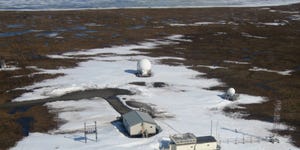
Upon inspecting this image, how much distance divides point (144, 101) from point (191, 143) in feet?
44.5

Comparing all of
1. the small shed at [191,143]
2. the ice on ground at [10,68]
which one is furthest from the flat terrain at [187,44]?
the small shed at [191,143]

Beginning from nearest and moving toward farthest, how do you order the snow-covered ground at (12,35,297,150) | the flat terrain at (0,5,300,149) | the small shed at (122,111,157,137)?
the snow-covered ground at (12,35,297,150)
the small shed at (122,111,157,137)
the flat terrain at (0,5,300,149)

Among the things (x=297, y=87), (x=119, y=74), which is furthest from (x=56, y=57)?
(x=297, y=87)

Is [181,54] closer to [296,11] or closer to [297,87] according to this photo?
[297,87]

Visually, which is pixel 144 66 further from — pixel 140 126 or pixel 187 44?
pixel 187 44

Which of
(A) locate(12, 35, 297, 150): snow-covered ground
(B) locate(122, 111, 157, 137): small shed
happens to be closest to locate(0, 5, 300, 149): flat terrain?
(A) locate(12, 35, 297, 150): snow-covered ground

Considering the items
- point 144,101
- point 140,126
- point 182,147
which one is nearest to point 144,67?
point 144,101

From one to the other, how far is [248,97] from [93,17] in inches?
2916

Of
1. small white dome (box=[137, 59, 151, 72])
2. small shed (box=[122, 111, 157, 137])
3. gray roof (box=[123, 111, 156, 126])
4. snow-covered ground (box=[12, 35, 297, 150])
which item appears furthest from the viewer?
small white dome (box=[137, 59, 151, 72])

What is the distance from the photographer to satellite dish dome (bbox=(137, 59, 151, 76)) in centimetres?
4906

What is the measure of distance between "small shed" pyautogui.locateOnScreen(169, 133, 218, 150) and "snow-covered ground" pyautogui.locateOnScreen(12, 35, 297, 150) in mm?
1849

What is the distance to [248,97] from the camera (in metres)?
41.8

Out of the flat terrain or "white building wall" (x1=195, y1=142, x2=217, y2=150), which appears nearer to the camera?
"white building wall" (x1=195, y1=142, x2=217, y2=150)

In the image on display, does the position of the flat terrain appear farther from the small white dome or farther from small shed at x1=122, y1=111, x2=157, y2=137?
the small white dome
